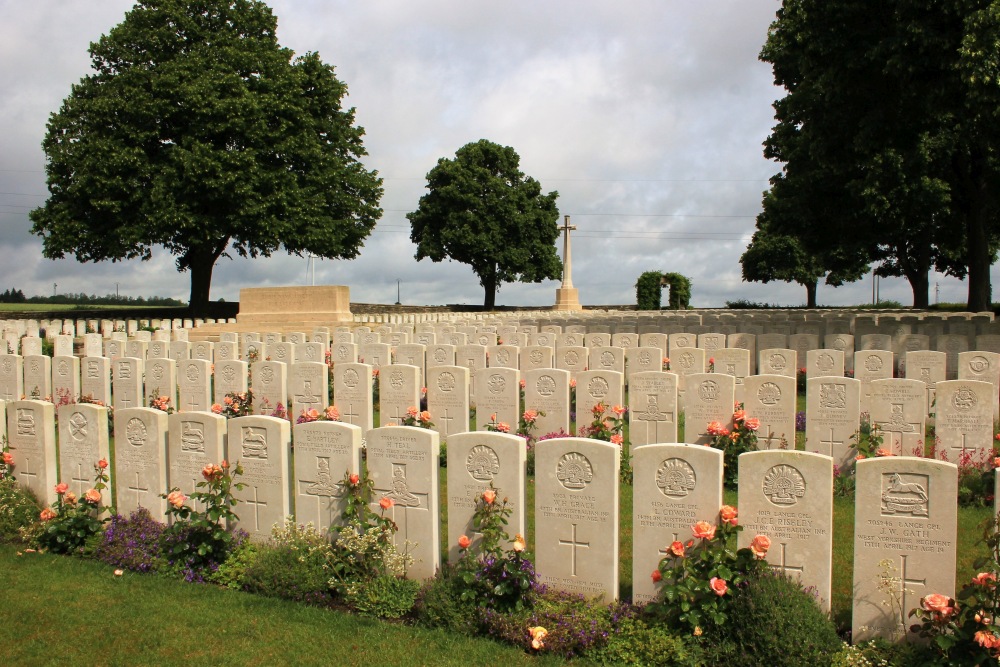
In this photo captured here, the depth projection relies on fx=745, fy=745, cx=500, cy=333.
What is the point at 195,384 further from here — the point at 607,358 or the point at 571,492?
the point at 571,492

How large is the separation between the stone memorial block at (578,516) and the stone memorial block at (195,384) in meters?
7.13

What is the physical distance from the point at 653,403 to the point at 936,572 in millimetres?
4245

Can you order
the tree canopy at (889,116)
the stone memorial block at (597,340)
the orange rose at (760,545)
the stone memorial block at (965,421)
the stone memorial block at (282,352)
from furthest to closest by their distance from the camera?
1. the tree canopy at (889,116)
2. the stone memorial block at (597,340)
3. the stone memorial block at (282,352)
4. the stone memorial block at (965,421)
5. the orange rose at (760,545)

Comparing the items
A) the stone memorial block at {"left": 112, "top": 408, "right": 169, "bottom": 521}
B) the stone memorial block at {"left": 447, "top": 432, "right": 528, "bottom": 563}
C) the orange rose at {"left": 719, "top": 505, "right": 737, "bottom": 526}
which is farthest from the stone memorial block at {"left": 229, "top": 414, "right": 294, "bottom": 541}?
the orange rose at {"left": 719, "top": 505, "right": 737, "bottom": 526}

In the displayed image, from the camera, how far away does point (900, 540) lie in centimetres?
427

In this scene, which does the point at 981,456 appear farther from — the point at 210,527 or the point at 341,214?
the point at 341,214

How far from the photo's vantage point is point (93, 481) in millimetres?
6406

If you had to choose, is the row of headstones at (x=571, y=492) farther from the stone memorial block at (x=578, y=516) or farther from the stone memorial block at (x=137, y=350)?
the stone memorial block at (x=137, y=350)

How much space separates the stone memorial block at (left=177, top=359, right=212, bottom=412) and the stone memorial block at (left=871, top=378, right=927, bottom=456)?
8604 mm

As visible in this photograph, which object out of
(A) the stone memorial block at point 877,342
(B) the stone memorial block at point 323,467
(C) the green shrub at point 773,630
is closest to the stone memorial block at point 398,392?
(B) the stone memorial block at point 323,467

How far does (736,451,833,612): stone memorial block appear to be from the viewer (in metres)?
4.41

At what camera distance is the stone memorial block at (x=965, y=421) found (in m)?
7.43

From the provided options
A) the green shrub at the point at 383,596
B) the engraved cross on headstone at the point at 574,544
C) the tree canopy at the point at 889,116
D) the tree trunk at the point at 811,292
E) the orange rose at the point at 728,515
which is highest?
the tree canopy at the point at 889,116

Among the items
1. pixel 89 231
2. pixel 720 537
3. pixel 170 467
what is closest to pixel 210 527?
pixel 170 467
